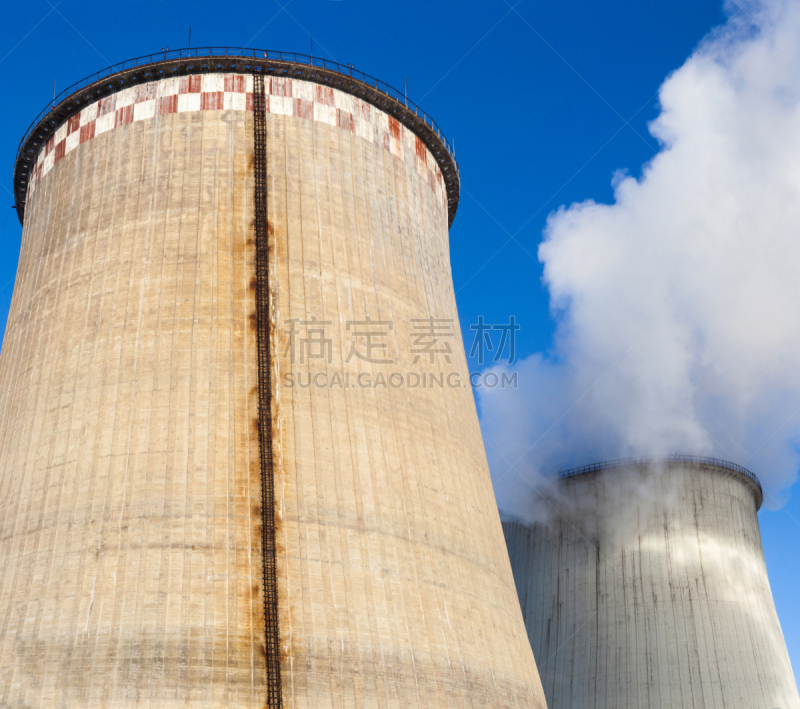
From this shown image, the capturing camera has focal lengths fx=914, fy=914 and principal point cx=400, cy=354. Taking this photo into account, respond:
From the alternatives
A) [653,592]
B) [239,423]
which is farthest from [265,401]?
[653,592]

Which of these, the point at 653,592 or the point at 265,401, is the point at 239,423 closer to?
the point at 265,401

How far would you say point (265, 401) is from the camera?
12016 millimetres

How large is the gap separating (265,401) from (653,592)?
1549 cm

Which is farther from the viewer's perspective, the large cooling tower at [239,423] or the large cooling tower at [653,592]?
the large cooling tower at [653,592]

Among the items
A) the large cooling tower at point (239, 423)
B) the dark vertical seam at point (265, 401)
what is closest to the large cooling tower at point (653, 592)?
the large cooling tower at point (239, 423)

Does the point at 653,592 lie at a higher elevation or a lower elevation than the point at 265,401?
higher

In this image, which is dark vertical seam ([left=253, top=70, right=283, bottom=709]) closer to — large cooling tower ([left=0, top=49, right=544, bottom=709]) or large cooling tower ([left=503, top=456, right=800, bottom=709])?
large cooling tower ([left=0, top=49, right=544, bottom=709])

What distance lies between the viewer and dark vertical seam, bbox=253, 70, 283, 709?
34.7 ft

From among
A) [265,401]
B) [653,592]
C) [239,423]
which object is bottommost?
[239,423]

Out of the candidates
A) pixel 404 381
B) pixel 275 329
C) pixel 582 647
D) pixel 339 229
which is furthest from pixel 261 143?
pixel 582 647

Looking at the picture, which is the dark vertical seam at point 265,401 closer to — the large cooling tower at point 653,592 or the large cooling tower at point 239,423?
the large cooling tower at point 239,423

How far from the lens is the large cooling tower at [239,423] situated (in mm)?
10648

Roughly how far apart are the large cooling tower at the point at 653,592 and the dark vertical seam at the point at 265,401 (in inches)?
586

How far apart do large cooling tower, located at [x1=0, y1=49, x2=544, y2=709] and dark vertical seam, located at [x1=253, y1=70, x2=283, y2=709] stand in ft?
0.10
